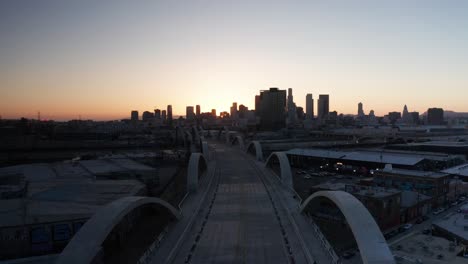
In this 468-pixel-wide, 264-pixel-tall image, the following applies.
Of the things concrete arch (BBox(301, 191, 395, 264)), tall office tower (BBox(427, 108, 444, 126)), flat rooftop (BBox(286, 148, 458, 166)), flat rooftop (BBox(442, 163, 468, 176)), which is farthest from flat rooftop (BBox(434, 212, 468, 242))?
tall office tower (BBox(427, 108, 444, 126))

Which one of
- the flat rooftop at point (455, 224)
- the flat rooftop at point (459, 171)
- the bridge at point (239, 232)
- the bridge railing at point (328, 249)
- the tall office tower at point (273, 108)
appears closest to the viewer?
the bridge at point (239, 232)

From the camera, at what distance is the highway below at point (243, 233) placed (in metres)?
13.3

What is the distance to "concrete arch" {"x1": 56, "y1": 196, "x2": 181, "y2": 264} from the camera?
1012 centimetres

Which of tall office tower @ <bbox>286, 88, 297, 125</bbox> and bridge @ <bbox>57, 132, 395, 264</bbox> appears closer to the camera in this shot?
bridge @ <bbox>57, 132, 395, 264</bbox>

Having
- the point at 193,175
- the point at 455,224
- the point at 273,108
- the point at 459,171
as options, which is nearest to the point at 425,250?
the point at 455,224

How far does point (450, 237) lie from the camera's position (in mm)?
21766

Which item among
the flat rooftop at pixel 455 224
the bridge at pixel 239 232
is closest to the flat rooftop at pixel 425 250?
the flat rooftop at pixel 455 224

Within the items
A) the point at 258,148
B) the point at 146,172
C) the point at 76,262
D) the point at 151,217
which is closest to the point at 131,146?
the point at 258,148

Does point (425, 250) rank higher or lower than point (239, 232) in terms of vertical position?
lower

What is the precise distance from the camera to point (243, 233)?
16.3 metres

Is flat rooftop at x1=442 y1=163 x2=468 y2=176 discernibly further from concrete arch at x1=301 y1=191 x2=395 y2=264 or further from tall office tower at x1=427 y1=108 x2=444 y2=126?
tall office tower at x1=427 y1=108 x2=444 y2=126

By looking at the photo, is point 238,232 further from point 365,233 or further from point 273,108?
point 273,108

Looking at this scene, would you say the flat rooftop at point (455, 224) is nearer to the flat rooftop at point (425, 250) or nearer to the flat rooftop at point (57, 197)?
the flat rooftop at point (425, 250)

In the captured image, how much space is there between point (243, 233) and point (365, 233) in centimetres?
628
